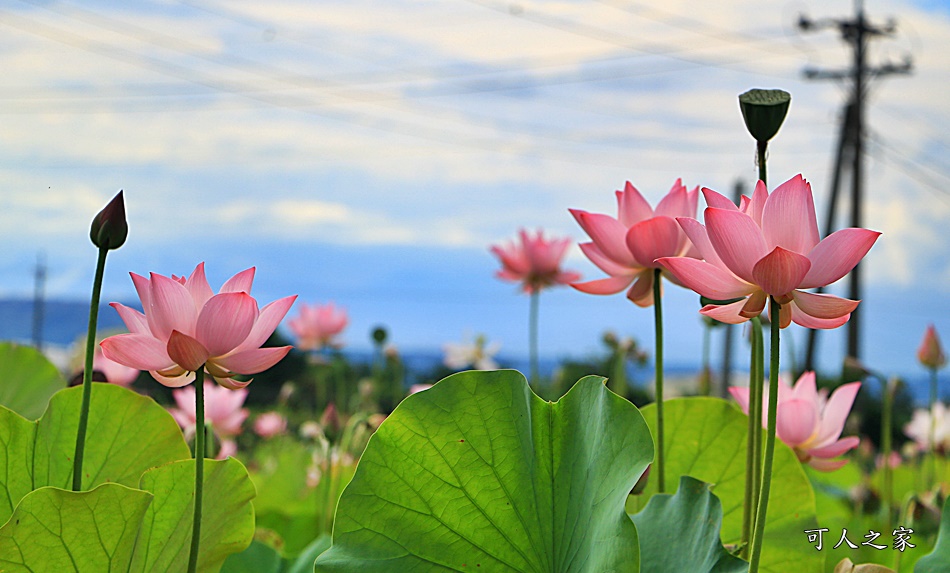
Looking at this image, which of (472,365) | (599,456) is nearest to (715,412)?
(599,456)

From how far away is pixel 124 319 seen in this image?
1.60 feet

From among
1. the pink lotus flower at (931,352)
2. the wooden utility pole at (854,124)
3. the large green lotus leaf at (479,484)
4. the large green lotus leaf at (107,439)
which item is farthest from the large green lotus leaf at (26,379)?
the wooden utility pole at (854,124)

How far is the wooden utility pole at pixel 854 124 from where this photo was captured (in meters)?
7.92

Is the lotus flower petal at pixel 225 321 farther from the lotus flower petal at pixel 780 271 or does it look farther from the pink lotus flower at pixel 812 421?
→ the pink lotus flower at pixel 812 421

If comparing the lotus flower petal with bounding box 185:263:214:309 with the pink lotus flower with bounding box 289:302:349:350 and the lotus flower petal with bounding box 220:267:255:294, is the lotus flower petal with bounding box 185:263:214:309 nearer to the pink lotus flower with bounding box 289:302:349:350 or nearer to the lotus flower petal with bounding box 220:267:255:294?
the lotus flower petal with bounding box 220:267:255:294

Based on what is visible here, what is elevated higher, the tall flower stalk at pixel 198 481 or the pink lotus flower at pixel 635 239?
the pink lotus flower at pixel 635 239

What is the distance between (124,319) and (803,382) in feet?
1.67

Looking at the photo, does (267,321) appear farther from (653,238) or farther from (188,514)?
(653,238)

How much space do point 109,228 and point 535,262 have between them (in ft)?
3.41

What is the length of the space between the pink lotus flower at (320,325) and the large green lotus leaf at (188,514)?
46.5 inches

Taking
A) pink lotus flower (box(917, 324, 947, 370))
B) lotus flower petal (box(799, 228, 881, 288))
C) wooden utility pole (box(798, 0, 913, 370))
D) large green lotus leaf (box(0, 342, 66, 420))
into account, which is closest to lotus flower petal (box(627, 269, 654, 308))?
lotus flower petal (box(799, 228, 881, 288))

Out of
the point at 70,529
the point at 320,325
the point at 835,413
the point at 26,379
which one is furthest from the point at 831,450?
the point at 320,325

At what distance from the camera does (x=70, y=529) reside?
1.46 ft

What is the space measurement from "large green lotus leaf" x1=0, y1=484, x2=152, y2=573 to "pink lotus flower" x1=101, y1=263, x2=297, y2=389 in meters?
0.07
